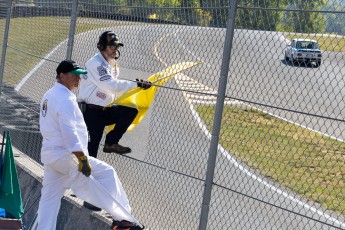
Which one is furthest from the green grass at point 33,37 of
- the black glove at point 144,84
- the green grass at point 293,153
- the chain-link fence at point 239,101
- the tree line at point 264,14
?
the green grass at point 293,153

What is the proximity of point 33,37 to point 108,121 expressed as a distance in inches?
165

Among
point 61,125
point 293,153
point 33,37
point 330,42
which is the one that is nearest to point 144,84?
point 61,125

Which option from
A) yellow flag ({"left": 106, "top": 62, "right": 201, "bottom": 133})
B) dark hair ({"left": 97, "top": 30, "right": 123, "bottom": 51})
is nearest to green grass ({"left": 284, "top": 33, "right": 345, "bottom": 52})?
yellow flag ({"left": 106, "top": 62, "right": 201, "bottom": 133})

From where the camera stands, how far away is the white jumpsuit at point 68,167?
8.20 meters

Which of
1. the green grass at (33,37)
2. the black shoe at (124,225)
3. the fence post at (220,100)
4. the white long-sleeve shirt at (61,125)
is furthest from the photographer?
the green grass at (33,37)

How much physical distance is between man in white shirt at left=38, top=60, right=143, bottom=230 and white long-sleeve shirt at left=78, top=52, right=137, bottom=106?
21.5 inches

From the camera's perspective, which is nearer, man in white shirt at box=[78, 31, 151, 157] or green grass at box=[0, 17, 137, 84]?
man in white shirt at box=[78, 31, 151, 157]

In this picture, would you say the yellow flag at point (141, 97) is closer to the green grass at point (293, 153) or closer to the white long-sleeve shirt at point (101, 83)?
the white long-sleeve shirt at point (101, 83)

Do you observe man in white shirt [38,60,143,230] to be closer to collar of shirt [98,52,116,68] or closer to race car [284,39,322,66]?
collar of shirt [98,52,116,68]

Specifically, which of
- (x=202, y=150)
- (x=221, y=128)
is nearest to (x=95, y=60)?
(x=202, y=150)

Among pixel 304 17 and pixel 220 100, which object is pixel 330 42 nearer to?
pixel 304 17

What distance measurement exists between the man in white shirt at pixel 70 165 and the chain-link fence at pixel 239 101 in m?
0.52

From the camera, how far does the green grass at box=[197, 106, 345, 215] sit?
21.9 ft

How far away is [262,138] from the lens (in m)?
7.18
